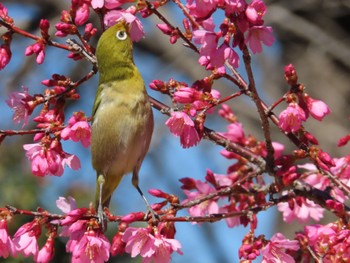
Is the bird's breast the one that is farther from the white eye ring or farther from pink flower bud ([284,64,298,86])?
pink flower bud ([284,64,298,86])

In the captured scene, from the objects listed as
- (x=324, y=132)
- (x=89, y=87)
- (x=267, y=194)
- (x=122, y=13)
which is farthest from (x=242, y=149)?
(x=89, y=87)

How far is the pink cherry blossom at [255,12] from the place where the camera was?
208 cm

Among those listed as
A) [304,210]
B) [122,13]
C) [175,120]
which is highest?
[122,13]

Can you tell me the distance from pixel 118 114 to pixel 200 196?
439mm

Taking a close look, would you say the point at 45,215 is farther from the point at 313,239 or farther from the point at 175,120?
the point at 313,239

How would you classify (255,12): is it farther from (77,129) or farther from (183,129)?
(77,129)

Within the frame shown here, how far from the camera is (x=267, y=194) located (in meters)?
2.67

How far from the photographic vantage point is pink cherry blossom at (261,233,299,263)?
2297 millimetres

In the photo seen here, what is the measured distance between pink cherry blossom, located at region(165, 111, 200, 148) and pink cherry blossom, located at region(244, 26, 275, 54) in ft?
0.97

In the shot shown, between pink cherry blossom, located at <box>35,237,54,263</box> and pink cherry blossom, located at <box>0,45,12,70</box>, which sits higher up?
pink cherry blossom, located at <box>0,45,12,70</box>

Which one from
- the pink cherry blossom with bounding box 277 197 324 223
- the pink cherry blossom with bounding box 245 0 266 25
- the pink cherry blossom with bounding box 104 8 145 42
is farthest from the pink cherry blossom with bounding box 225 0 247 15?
the pink cherry blossom with bounding box 277 197 324 223

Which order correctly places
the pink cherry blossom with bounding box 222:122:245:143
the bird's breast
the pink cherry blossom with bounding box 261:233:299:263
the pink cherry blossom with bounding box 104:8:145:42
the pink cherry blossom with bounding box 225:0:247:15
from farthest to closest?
the pink cherry blossom with bounding box 222:122:245:143 < the bird's breast < the pink cherry blossom with bounding box 104:8:145:42 < the pink cherry blossom with bounding box 261:233:299:263 < the pink cherry blossom with bounding box 225:0:247:15

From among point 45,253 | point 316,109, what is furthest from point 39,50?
point 316,109

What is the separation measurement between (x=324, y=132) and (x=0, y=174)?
298cm
